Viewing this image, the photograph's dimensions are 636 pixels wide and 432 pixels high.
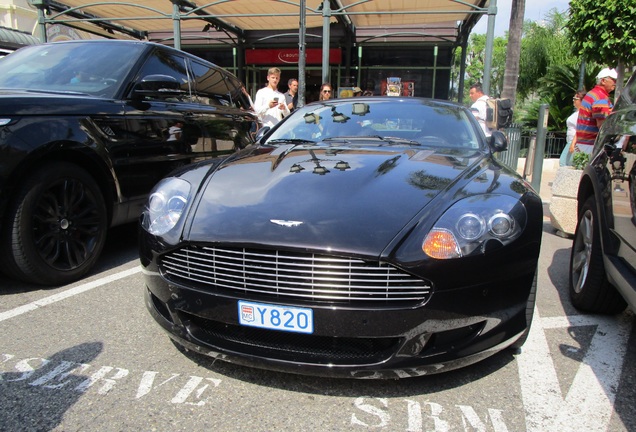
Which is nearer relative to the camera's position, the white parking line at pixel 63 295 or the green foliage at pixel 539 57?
the white parking line at pixel 63 295

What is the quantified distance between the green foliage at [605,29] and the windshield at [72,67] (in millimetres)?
8517

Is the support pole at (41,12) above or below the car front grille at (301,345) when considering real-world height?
above

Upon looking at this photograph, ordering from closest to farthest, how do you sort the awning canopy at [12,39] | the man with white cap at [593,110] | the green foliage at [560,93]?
1. the man with white cap at [593,110]
2. the awning canopy at [12,39]
3. the green foliage at [560,93]

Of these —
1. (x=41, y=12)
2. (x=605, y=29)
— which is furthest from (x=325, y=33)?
(x=41, y=12)

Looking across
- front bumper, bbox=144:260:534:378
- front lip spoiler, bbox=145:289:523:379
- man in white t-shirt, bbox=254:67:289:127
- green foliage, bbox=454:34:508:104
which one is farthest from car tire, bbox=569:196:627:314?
green foliage, bbox=454:34:508:104

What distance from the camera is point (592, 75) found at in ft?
59.5

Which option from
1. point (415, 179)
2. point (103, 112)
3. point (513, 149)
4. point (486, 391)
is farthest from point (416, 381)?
point (513, 149)

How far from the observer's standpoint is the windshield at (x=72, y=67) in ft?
12.5

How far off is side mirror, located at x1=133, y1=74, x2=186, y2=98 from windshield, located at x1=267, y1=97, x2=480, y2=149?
1019mm

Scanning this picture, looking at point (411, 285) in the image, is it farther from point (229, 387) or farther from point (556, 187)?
point (556, 187)

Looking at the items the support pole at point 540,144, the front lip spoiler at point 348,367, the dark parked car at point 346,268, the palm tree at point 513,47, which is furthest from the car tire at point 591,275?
the palm tree at point 513,47

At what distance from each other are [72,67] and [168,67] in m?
0.80

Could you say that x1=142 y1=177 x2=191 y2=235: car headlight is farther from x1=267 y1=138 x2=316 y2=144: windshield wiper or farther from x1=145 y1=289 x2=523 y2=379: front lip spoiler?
→ x1=267 y1=138 x2=316 y2=144: windshield wiper

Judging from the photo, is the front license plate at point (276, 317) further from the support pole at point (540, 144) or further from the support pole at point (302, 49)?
the support pole at point (302, 49)
